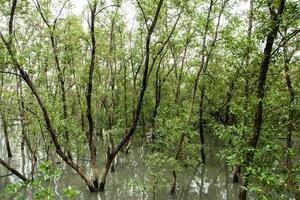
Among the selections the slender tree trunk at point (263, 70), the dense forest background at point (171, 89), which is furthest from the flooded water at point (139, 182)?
the slender tree trunk at point (263, 70)

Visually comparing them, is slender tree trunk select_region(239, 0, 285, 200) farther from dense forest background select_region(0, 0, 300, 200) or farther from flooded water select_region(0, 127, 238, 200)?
flooded water select_region(0, 127, 238, 200)

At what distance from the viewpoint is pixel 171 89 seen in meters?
38.0

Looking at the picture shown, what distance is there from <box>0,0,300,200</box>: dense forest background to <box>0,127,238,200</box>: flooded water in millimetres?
636

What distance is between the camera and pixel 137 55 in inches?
1126

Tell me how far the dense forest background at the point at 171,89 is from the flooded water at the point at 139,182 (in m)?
0.64

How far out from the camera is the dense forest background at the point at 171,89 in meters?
9.34

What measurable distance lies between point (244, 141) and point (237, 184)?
1315cm

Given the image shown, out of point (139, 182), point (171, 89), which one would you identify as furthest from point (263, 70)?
point (171, 89)

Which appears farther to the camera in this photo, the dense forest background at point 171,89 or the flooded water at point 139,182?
the flooded water at point 139,182

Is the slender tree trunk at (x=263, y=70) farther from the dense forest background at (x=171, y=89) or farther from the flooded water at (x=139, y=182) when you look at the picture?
the flooded water at (x=139, y=182)

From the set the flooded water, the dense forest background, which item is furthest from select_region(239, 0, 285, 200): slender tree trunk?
the flooded water

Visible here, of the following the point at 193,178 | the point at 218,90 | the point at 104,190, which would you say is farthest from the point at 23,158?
the point at 218,90

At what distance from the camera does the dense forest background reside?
9.34 m

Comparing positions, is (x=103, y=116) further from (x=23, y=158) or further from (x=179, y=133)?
(x=179, y=133)
